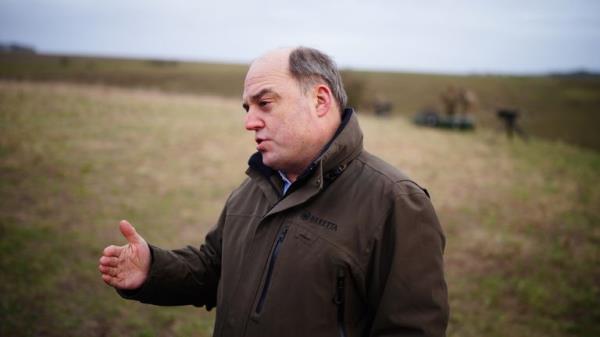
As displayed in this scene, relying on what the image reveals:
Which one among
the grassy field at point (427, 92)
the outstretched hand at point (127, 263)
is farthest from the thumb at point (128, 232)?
the grassy field at point (427, 92)

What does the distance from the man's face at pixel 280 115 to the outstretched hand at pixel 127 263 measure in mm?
803

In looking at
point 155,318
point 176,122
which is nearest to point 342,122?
point 155,318

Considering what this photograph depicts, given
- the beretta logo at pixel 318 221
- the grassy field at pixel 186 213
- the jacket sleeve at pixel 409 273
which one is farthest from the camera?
the grassy field at pixel 186 213

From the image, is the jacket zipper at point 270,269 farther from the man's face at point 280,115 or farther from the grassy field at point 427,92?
the grassy field at point 427,92

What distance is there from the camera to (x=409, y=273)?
5.06ft

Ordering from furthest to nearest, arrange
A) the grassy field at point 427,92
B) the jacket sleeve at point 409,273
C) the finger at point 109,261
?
the grassy field at point 427,92 → the finger at point 109,261 → the jacket sleeve at point 409,273

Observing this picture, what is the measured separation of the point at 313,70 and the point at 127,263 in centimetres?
138

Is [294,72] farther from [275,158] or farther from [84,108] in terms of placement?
[84,108]

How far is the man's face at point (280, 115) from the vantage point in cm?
181

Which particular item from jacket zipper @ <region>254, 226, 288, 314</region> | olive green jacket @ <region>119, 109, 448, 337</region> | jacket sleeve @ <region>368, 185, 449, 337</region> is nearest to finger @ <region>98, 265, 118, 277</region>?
olive green jacket @ <region>119, 109, 448, 337</region>

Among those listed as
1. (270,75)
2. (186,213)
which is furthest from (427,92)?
(270,75)

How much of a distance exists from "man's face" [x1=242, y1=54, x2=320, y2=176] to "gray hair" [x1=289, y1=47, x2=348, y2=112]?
37mm

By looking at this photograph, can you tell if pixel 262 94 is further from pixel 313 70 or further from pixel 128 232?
pixel 128 232

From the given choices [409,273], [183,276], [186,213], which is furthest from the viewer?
[186,213]
